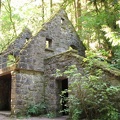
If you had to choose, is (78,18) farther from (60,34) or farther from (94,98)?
(94,98)

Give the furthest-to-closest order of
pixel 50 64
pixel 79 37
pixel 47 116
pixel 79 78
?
pixel 79 37 < pixel 50 64 < pixel 47 116 < pixel 79 78

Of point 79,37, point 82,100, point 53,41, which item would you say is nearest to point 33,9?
point 79,37

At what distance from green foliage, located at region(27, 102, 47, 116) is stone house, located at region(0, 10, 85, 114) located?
0.76ft

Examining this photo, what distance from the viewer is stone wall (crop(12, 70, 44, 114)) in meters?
10.7

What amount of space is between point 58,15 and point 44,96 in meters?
5.48

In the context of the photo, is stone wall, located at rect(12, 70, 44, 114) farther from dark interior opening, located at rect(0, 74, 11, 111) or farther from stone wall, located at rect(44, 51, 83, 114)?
dark interior opening, located at rect(0, 74, 11, 111)

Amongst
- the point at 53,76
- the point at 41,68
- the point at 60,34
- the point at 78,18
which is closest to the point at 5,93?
the point at 41,68

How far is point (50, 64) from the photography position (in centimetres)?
1165

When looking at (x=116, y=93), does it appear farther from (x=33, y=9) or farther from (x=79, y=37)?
(x=33, y=9)

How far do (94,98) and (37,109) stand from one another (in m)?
3.94

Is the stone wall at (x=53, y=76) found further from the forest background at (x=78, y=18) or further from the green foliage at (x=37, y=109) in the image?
the forest background at (x=78, y=18)

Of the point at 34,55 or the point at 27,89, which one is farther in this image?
the point at 34,55

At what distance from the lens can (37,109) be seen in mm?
11109

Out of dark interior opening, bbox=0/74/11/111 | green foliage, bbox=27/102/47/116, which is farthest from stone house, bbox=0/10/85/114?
green foliage, bbox=27/102/47/116
